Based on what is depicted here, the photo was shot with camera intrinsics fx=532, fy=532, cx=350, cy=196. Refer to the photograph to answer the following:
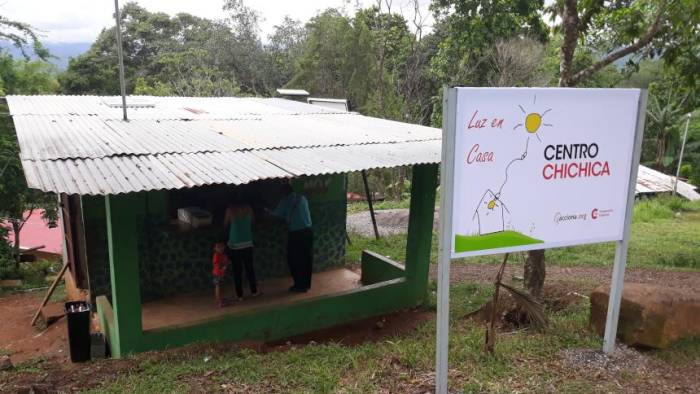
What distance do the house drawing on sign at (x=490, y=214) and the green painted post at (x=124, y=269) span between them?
11.6 ft

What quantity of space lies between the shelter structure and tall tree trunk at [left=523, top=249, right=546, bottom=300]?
158 cm

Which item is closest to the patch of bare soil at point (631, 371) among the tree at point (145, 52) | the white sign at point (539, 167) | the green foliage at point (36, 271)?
the white sign at point (539, 167)

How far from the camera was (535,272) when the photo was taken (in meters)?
6.28

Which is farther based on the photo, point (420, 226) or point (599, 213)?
point (420, 226)

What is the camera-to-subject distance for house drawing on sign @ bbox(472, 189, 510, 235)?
3477 millimetres

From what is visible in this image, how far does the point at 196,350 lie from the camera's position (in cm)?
571

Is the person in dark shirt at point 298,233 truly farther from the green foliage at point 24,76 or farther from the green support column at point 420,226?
the green foliage at point 24,76

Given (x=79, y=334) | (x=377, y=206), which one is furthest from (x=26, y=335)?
(x=377, y=206)

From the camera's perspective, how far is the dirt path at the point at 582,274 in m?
8.93

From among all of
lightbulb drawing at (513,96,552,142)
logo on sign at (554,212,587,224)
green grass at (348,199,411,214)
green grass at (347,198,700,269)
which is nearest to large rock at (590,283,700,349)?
logo on sign at (554,212,587,224)

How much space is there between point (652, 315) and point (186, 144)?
5.12 meters

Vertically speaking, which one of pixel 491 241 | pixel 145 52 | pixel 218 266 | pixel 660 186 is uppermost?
pixel 145 52

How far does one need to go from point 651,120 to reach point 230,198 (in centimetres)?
2224

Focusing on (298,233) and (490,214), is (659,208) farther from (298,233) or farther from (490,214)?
(490,214)
